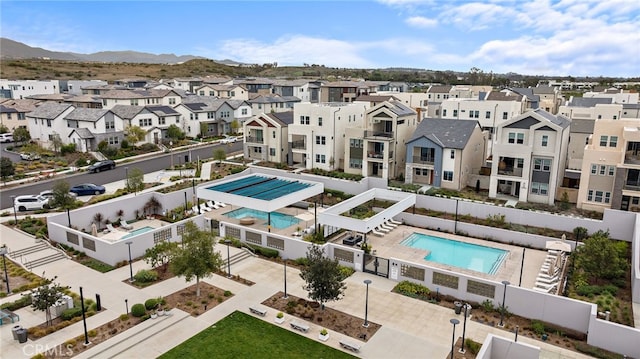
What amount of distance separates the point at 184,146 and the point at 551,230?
46970 millimetres

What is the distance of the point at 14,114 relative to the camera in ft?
213

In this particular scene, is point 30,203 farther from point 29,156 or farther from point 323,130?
point 323,130

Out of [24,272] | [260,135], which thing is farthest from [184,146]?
[24,272]

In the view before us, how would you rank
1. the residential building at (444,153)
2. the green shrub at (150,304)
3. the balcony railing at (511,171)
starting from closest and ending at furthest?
the green shrub at (150,304)
the balcony railing at (511,171)
the residential building at (444,153)

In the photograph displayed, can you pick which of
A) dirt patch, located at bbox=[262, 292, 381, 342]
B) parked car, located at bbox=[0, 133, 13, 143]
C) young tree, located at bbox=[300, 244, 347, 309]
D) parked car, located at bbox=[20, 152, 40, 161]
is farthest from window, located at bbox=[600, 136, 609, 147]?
parked car, located at bbox=[0, 133, 13, 143]

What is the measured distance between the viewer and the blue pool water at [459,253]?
28.6m

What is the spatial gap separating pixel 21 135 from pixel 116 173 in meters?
22.5

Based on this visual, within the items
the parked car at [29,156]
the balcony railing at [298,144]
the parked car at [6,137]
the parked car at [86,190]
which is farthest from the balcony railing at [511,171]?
the parked car at [6,137]

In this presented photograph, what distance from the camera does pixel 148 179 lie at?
148 ft

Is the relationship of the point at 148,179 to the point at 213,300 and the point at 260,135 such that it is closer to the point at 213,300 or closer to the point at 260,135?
the point at 260,135

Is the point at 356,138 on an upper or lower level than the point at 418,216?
upper

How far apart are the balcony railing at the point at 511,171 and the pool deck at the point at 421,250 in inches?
339

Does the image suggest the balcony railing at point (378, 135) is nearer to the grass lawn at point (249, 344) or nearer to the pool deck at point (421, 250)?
the pool deck at point (421, 250)

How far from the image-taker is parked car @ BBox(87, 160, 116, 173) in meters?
47.6
